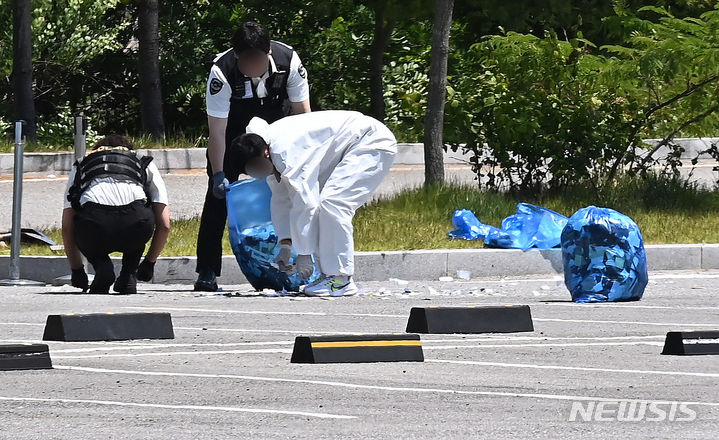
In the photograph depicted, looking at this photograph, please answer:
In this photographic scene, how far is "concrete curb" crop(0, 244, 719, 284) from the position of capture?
38.9 ft

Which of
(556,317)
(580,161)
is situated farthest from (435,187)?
(556,317)

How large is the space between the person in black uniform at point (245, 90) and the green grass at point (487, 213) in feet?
5.83

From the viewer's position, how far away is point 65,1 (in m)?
22.2

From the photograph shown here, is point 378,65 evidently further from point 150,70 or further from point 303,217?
point 303,217

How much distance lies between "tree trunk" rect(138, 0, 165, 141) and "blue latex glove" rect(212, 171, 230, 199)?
10.9 m

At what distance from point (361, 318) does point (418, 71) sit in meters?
15.8

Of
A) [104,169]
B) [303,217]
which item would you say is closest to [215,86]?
[104,169]

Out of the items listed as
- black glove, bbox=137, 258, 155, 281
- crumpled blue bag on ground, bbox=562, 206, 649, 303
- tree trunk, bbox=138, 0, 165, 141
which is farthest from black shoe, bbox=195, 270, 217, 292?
tree trunk, bbox=138, 0, 165, 141

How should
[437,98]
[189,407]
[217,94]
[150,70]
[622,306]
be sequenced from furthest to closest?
[150,70] → [437,98] → [217,94] → [622,306] → [189,407]

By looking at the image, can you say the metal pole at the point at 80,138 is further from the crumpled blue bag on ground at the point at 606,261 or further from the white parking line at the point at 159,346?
the white parking line at the point at 159,346

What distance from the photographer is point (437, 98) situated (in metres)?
15.2

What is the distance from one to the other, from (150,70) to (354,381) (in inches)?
616

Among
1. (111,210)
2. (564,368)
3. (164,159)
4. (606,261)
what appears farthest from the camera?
(164,159)

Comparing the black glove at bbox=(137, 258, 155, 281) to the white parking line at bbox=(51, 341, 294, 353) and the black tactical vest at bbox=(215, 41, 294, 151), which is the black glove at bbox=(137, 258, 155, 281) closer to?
the black tactical vest at bbox=(215, 41, 294, 151)
